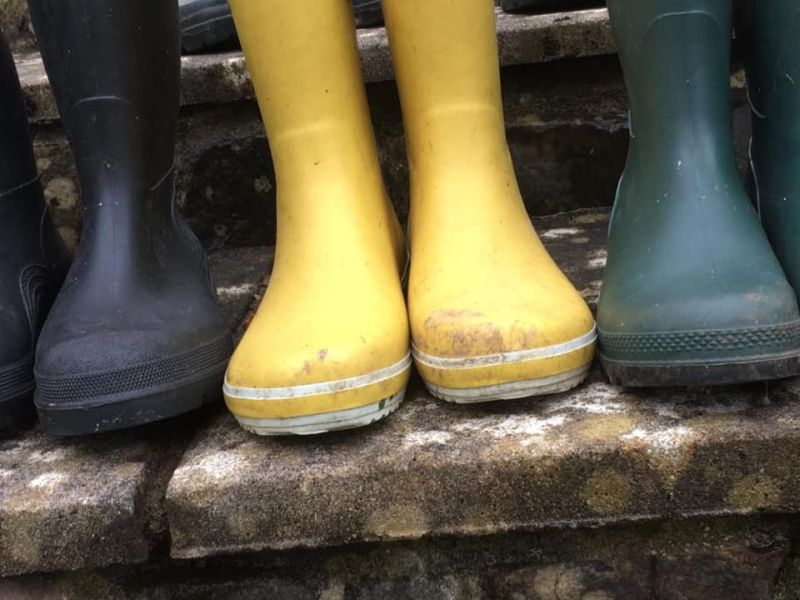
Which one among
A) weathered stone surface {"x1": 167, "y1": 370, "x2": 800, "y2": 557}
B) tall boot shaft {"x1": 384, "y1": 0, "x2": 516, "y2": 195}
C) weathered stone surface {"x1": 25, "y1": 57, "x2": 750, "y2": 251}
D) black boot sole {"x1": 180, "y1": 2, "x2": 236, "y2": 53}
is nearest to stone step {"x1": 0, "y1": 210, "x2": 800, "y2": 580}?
weathered stone surface {"x1": 167, "y1": 370, "x2": 800, "y2": 557}

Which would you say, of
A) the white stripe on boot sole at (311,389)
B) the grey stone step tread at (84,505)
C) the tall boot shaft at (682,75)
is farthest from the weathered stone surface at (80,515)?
the tall boot shaft at (682,75)

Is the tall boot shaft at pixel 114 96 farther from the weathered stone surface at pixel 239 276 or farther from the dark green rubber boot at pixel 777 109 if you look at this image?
the dark green rubber boot at pixel 777 109

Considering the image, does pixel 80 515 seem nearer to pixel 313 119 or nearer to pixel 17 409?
pixel 17 409

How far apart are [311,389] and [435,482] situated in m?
0.12

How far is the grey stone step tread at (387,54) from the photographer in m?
1.05

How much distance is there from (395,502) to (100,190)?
0.41 meters

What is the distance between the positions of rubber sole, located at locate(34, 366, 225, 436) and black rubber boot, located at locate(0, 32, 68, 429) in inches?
2.6

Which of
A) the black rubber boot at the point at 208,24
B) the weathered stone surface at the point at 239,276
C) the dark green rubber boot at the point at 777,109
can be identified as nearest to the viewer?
the dark green rubber boot at the point at 777,109

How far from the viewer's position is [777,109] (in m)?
0.68

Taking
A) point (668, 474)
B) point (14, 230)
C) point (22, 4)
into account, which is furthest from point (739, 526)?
point (22, 4)

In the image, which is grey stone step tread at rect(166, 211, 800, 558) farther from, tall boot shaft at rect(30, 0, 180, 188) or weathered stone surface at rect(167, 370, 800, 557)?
tall boot shaft at rect(30, 0, 180, 188)

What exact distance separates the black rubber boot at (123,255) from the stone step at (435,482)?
0.20 ft

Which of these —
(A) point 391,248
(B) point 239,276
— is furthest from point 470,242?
(B) point 239,276

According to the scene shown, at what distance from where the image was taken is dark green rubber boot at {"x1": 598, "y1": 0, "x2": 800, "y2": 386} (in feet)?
1.83
